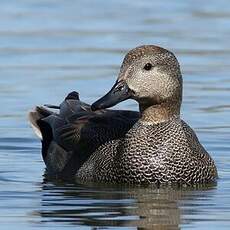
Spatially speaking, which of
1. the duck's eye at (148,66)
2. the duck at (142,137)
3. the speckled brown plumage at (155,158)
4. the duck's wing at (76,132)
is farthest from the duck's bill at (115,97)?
the duck's wing at (76,132)

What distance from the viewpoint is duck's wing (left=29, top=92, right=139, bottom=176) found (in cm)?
1443

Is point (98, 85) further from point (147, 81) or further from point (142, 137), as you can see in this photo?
point (147, 81)

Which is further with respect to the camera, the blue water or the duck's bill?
the duck's bill

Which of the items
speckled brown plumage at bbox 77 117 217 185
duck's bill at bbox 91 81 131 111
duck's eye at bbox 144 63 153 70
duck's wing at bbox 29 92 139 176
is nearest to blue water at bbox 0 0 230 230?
speckled brown plumage at bbox 77 117 217 185

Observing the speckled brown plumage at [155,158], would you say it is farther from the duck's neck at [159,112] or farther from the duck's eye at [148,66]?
the duck's eye at [148,66]

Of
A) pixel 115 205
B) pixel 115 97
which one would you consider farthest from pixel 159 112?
pixel 115 205

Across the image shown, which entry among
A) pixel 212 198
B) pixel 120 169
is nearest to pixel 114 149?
pixel 120 169

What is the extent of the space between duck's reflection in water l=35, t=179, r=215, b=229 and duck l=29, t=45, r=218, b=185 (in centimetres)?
15

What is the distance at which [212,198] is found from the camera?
13391 mm

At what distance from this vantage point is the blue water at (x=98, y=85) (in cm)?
1263

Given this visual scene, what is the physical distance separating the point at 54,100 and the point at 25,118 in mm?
875

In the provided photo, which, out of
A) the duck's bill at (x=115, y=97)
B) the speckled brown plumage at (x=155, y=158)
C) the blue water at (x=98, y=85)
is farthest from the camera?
the speckled brown plumage at (x=155, y=158)

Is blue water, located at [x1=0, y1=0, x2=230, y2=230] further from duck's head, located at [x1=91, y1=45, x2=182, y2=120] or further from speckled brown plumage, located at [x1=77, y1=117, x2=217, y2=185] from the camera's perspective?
duck's head, located at [x1=91, y1=45, x2=182, y2=120]

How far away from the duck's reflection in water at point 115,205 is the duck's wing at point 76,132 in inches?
15.3
